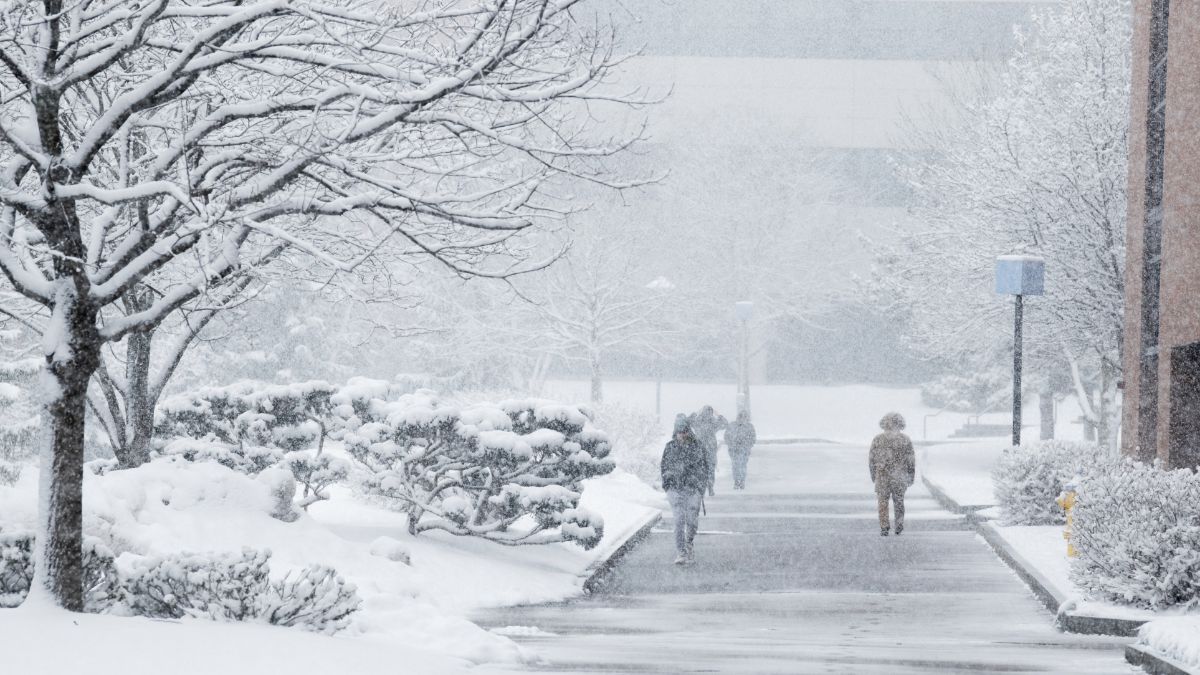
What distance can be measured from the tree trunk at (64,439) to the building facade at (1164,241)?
13.3m

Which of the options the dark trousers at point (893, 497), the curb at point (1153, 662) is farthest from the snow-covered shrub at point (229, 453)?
the curb at point (1153, 662)

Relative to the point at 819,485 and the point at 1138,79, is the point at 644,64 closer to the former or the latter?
the point at 819,485

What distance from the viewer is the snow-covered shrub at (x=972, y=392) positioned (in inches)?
1807

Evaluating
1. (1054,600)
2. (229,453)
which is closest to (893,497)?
(1054,600)

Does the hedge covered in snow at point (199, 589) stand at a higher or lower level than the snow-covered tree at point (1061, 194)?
lower

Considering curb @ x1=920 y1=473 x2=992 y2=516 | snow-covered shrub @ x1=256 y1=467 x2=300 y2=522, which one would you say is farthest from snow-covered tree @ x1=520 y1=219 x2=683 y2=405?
snow-covered shrub @ x1=256 y1=467 x2=300 y2=522

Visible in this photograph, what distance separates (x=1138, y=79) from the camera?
21.8 metres

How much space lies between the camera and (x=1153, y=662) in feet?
34.2

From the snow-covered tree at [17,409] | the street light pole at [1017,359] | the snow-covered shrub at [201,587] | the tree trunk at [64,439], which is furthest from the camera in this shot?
the snow-covered tree at [17,409]

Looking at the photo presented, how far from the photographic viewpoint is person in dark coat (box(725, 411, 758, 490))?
110 ft

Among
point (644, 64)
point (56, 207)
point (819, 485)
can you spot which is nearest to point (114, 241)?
point (56, 207)

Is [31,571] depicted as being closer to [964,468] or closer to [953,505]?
[953,505]

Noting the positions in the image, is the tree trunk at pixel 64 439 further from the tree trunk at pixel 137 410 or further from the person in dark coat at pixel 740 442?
the person in dark coat at pixel 740 442

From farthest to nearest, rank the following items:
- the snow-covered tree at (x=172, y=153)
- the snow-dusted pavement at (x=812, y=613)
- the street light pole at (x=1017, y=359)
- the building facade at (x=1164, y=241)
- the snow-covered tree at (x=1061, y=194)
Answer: the snow-covered tree at (x=1061, y=194) < the street light pole at (x=1017, y=359) < the building facade at (x=1164, y=241) < the snow-dusted pavement at (x=812, y=613) < the snow-covered tree at (x=172, y=153)
